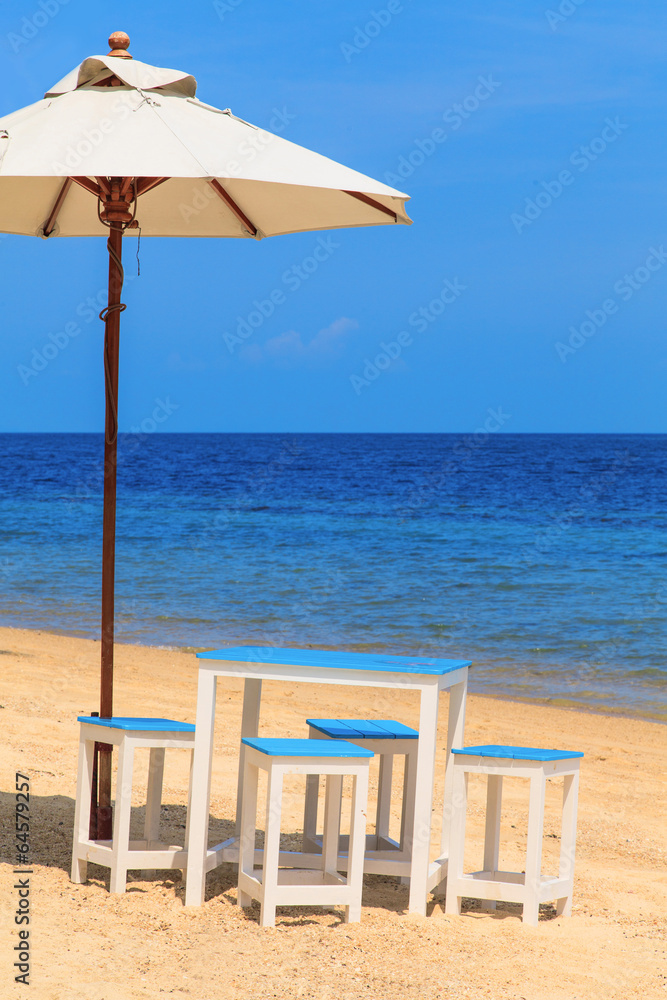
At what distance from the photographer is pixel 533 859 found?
3.46 m

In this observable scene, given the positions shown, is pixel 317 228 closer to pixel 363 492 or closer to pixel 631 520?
pixel 631 520

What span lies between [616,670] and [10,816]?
6.96 m

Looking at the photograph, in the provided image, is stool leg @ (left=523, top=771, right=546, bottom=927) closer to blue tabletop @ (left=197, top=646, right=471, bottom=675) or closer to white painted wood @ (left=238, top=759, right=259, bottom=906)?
blue tabletop @ (left=197, top=646, right=471, bottom=675)

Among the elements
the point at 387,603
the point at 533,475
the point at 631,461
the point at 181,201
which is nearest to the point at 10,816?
the point at 181,201

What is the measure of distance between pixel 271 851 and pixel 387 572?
43.5ft

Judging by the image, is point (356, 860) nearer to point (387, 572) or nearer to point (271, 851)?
point (271, 851)

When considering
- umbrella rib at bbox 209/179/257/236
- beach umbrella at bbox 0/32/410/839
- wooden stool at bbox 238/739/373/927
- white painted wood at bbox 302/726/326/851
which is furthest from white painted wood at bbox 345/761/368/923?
umbrella rib at bbox 209/179/257/236

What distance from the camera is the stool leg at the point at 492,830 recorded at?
3672 millimetres

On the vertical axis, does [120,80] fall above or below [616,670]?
above

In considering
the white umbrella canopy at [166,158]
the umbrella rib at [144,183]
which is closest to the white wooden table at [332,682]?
the white umbrella canopy at [166,158]

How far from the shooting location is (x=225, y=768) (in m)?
5.46

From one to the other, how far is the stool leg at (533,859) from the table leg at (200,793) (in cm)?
120

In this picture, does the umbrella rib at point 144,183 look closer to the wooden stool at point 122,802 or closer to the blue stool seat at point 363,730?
the wooden stool at point 122,802

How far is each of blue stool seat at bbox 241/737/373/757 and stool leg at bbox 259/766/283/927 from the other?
66 millimetres
